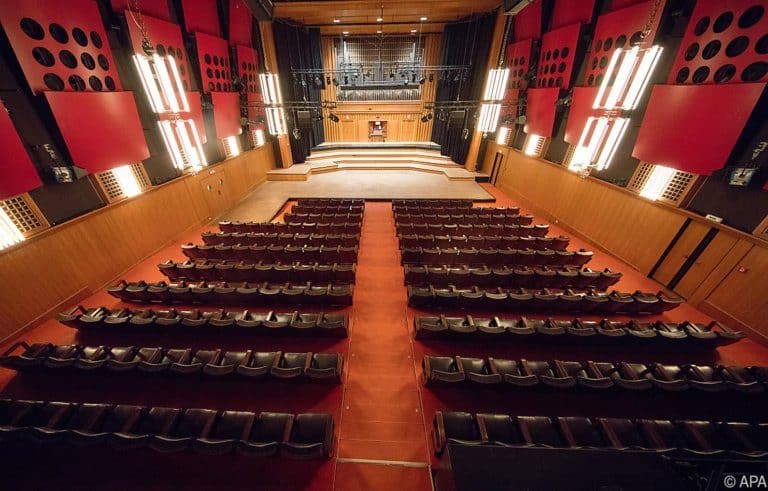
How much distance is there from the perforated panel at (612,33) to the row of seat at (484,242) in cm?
516

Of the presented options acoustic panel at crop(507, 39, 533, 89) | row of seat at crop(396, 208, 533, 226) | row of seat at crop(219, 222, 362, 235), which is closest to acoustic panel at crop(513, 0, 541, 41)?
acoustic panel at crop(507, 39, 533, 89)

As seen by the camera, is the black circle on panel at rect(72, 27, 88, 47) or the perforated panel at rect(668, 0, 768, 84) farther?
the black circle on panel at rect(72, 27, 88, 47)

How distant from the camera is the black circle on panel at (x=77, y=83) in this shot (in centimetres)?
585

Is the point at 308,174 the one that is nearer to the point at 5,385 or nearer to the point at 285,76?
the point at 285,76

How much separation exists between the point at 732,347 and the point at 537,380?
4.31m

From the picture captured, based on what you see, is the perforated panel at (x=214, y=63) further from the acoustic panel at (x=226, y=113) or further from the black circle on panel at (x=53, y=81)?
the black circle on panel at (x=53, y=81)

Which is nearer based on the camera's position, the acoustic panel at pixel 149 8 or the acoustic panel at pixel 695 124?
the acoustic panel at pixel 695 124

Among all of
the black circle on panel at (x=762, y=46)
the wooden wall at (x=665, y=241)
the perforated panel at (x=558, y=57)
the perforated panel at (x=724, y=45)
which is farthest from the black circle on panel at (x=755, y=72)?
the perforated panel at (x=558, y=57)

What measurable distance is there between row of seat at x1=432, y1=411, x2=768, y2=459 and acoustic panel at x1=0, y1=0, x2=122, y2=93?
9.13m

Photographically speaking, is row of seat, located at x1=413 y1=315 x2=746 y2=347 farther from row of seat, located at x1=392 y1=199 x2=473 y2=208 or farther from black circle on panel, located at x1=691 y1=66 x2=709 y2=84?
row of seat, located at x1=392 y1=199 x2=473 y2=208

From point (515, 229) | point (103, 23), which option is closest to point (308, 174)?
point (103, 23)

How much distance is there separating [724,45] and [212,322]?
11.0 m

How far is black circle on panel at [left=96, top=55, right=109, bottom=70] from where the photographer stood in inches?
250

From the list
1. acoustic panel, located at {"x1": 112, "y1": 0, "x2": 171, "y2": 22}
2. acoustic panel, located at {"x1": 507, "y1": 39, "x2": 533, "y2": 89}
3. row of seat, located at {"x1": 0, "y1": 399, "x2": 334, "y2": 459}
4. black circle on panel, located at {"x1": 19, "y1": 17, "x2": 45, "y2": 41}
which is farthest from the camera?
acoustic panel, located at {"x1": 507, "y1": 39, "x2": 533, "y2": 89}
